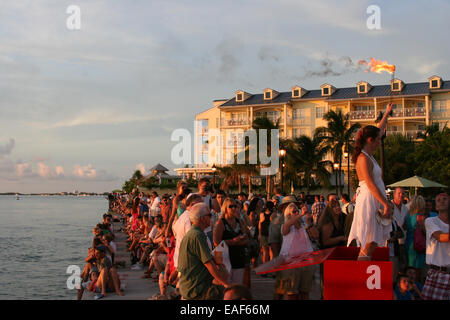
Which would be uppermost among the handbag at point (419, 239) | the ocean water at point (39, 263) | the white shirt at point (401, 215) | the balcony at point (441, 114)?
the balcony at point (441, 114)

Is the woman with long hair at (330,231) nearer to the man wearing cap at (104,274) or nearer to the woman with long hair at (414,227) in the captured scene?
the woman with long hair at (414,227)

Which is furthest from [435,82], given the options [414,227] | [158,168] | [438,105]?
[414,227]

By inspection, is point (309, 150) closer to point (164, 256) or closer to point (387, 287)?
point (164, 256)

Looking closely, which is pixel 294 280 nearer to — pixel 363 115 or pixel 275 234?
pixel 275 234

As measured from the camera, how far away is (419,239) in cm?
769

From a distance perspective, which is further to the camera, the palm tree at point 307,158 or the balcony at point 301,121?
the balcony at point 301,121

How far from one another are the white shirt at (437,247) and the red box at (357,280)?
6.66 ft

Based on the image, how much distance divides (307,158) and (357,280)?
153ft

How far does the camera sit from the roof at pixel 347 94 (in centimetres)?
5688

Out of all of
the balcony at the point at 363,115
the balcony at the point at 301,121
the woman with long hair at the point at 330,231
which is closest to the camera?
the woman with long hair at the point at 330,231

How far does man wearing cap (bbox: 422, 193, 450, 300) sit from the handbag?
1.67m

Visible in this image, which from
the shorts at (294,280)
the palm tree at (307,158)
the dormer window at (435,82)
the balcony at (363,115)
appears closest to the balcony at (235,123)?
the balcony at (363,115)

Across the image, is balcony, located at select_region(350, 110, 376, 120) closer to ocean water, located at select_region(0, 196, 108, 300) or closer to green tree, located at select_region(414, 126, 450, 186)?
green tree, located at select_region(414, 126, 450, 186)
